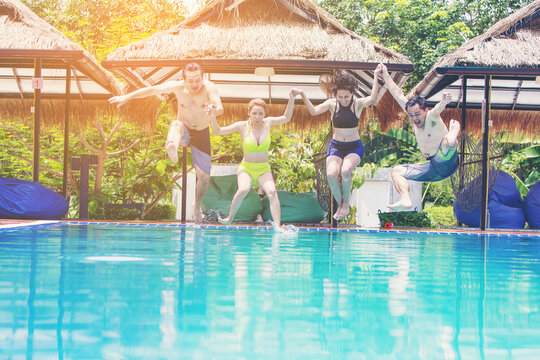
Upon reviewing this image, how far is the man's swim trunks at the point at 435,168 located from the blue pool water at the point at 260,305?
2.04 metres

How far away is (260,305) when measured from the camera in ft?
8.90

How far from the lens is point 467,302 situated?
114 inches

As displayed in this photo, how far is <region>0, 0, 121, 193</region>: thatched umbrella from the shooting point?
9.27 meters

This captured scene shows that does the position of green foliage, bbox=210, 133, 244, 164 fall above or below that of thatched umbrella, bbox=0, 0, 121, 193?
below

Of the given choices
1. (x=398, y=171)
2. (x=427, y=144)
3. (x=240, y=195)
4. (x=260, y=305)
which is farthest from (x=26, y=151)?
(x=260, y=305)

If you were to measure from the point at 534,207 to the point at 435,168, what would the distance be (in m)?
3.57

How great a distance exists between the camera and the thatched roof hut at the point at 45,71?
9.27 metres

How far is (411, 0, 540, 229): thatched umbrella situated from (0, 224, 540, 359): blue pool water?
4.53m

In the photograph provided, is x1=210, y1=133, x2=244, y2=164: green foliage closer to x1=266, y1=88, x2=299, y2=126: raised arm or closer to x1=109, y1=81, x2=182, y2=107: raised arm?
x1=266, y1=88, x2=299, y2=126: raised arm

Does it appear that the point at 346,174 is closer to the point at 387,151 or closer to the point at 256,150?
the point at 256,150

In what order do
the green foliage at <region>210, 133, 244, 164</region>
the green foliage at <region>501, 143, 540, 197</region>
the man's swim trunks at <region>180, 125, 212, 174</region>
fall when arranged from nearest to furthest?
the man's swim trunks at <region>180, 125, 212, 174</region>
the green foliage at <region>210, 133, 244, 164</region>
the green foliage at <region>501, 143, 540, 197</region>

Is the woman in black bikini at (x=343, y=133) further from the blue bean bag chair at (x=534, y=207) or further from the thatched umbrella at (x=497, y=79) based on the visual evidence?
the blue bean bag chair at (x=534, y=207)

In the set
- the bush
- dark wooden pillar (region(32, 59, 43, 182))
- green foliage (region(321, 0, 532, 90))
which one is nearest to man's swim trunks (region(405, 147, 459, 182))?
dark wooden pillar (region(32, 59, 43, 182))

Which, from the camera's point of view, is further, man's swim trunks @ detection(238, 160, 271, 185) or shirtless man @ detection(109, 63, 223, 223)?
man's swim trunks @ detection(238, 160, 271, 185)
